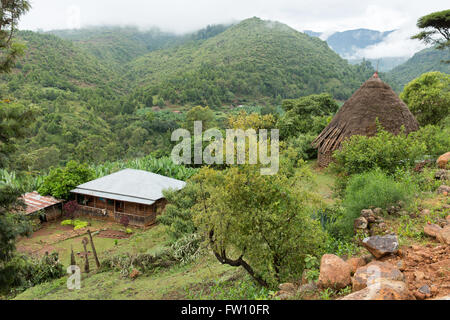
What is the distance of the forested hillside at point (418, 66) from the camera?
230ft

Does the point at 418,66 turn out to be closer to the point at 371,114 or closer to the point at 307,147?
the point at 307,147

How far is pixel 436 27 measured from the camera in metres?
18.7

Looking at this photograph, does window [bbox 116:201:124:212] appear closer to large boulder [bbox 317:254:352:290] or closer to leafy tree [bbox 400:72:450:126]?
large boulder [bbox 317:254:352:290]

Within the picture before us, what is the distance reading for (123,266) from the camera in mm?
9289

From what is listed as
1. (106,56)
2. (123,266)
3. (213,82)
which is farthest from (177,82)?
(123,266)

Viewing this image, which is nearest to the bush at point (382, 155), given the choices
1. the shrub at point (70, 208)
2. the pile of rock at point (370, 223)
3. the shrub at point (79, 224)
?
the pile of rock at point (370, 223)

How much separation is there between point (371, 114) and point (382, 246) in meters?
11.8

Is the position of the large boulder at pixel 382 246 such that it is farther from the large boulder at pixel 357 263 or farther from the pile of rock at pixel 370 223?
the pile of rock at pixel 370 223

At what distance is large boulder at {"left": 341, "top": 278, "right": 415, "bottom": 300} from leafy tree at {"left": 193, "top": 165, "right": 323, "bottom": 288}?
1.73m

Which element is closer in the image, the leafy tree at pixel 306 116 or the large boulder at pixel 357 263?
the large boulder at pixel 357 263

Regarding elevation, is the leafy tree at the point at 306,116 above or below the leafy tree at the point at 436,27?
below

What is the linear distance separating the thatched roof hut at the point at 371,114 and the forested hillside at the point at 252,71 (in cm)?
4777
